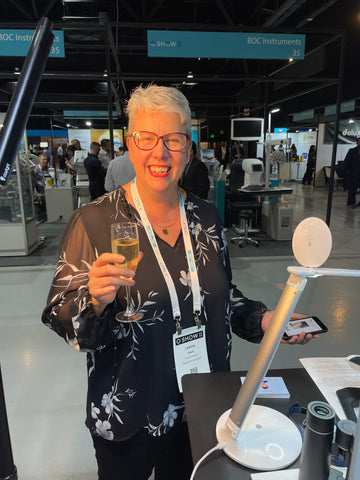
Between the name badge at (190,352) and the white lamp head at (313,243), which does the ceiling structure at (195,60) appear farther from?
the white lamp head at (313,243)

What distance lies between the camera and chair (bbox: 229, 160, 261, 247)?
605 cm

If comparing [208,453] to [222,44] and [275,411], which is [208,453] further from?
[222,44]

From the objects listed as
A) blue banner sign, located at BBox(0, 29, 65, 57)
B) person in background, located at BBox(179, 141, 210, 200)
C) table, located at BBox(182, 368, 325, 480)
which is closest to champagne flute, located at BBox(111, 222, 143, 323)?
table, located at BBox(182, 368, 325, 480)

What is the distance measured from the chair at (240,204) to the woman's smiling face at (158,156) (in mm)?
4928

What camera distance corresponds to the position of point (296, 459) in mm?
746

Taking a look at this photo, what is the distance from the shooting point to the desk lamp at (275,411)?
587 millimetres

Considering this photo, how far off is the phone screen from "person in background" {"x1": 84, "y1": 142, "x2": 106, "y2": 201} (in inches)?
260

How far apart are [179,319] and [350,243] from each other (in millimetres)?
5745

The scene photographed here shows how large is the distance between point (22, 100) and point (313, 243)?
23.5 inches

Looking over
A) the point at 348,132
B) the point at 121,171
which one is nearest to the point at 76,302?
the point at 121,171

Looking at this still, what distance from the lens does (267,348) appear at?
0.66 metres

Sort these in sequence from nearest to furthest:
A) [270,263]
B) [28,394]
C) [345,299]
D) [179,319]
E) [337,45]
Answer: [179,319] → [28,394] → [345,299] → [270,263] → [337,45]

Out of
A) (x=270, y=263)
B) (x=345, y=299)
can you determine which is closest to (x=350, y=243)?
(x=270, y=263)

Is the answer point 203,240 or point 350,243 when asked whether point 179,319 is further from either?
point 350,243
